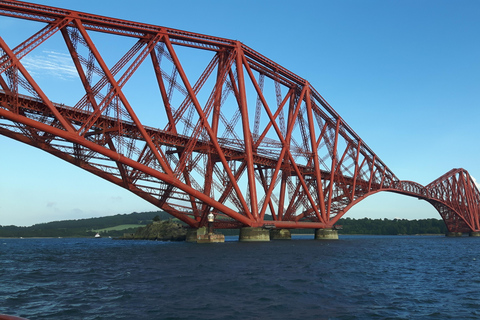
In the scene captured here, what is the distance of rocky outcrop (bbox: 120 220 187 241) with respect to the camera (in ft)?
290

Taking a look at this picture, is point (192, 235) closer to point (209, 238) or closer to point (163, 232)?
point (209, 238)

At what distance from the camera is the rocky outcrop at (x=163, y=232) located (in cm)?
8850

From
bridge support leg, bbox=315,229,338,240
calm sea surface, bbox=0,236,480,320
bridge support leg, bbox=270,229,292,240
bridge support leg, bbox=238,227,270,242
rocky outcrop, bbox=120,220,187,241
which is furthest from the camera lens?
rocky outcrop, bbox=120,220,187,241

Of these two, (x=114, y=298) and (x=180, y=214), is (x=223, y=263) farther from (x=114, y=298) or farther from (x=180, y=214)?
(x=180, y=214)

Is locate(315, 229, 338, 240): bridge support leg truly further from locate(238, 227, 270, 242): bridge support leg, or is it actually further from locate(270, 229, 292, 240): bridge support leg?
locate(238, 227, 270, 242): bridge support leg

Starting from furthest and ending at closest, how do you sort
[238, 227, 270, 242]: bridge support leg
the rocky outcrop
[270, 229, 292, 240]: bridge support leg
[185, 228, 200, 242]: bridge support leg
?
the rocky outcrop, [270, 229, 292, 240]: bridge support leg, [185, 228, 200, 242]: bridge support leg, [238, 227, 270, 242]: bridge support leg

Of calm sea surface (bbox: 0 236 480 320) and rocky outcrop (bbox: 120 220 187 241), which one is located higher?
rocky outcrop (bbox: 120 220 187 241)

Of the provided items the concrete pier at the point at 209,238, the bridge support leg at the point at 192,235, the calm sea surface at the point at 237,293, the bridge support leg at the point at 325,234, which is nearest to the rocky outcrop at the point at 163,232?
the bridge support leg at the point at 192,235

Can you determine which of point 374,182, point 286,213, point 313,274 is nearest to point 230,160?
point 286,213

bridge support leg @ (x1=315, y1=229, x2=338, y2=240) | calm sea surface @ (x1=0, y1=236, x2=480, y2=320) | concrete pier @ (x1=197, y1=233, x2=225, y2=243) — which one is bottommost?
calm sea surface @ (x1=0, y1=236, x2=480, y2=320)

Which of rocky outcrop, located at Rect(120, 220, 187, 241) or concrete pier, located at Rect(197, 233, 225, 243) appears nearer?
concrete pier, located at Rect(197, 233, 225, 243)

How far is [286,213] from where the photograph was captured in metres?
75.2

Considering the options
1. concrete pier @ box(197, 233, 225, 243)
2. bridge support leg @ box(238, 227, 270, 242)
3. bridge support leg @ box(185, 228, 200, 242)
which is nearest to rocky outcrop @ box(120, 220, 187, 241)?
bridge support leg @ box(185, 228, 200, 242)

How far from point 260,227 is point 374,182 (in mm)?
61214
